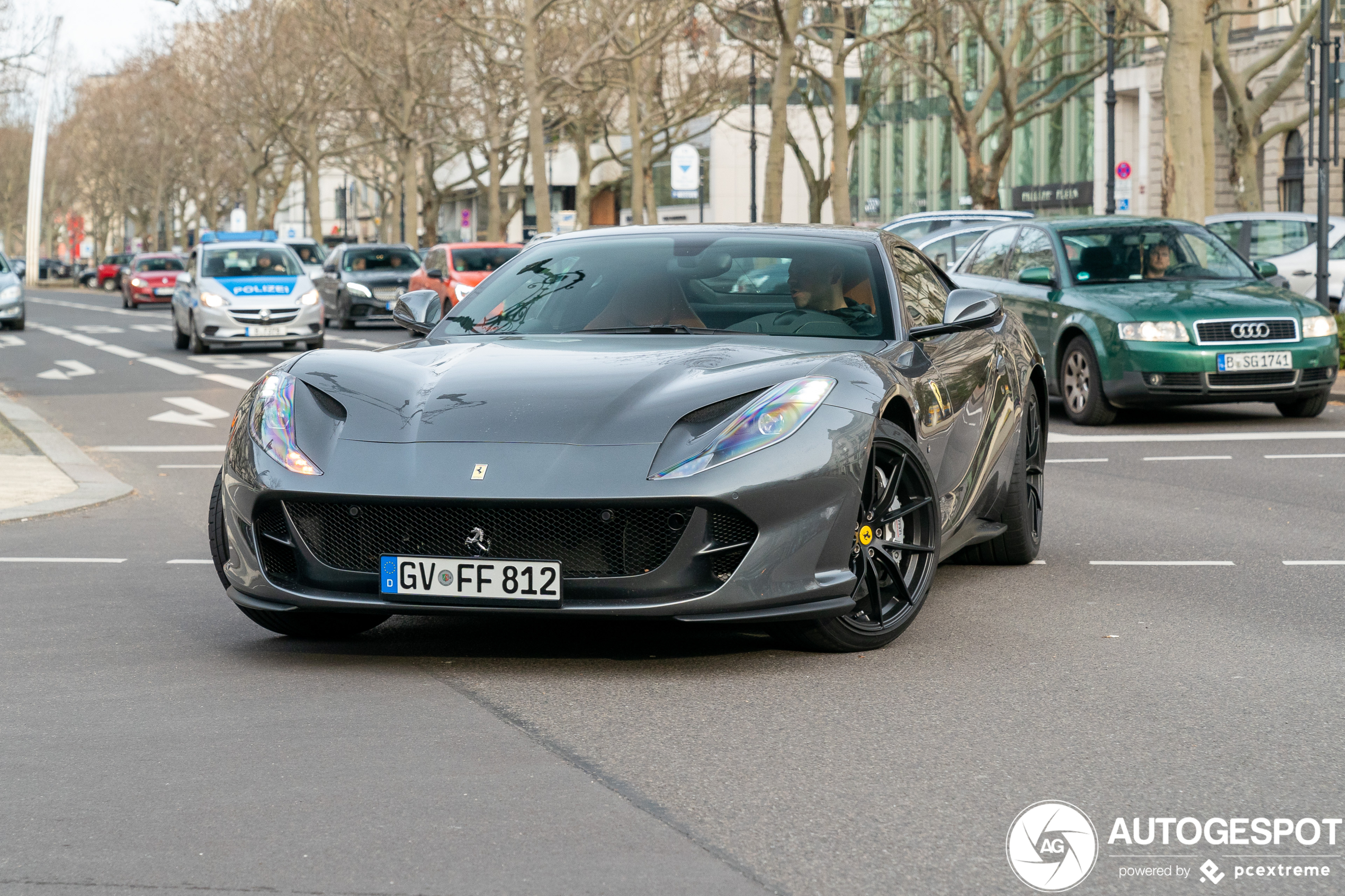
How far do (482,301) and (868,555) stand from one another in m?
1.96

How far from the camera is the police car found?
27.1 metres

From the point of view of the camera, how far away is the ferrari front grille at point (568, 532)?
5.34m

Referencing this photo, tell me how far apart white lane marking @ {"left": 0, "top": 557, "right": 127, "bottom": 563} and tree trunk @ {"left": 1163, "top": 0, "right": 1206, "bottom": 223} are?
1769cm

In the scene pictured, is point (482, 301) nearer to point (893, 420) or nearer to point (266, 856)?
point (893, 420)

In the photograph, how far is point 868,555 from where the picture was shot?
5.81m

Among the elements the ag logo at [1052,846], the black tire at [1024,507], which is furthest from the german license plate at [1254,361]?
the ag logo at [1052,846]

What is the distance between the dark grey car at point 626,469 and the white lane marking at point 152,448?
7.67m

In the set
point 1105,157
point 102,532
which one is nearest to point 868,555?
point 102,532

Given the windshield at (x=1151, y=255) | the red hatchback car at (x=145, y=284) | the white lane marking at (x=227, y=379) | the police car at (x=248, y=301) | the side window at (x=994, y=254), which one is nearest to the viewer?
the windshield at (x=1151, y=255)

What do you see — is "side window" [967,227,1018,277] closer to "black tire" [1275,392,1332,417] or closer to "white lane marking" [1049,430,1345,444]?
"white lane marking" [1049,430,1345,444]

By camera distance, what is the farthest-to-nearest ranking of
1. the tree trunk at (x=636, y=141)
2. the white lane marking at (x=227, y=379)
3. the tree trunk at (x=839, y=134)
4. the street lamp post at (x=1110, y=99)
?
the tree trunk at (x=636, y=141)
the tree trunk at (x=839, y=134)
the street lamp post at (x=1110, y=99)
the white lane marking at (x=227, y=379)

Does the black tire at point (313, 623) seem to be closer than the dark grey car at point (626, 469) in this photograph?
No

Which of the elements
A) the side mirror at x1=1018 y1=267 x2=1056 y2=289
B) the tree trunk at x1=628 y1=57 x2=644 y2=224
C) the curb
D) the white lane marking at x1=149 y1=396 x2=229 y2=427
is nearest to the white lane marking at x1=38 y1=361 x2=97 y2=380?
the white lane marking at x1=149 y1=396 x2=229 y2=427

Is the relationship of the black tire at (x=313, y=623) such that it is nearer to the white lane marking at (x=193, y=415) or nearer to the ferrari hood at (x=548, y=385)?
the ferrari hood at (x=548, y=385)
